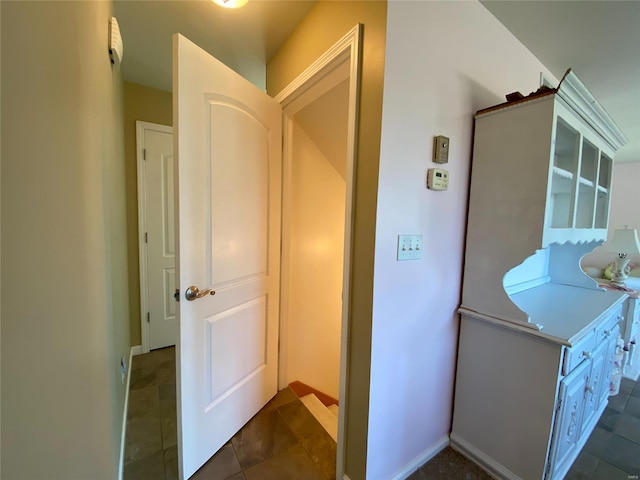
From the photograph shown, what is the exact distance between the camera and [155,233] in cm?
243

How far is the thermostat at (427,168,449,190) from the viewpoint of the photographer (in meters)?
1.22

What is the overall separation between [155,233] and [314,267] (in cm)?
155

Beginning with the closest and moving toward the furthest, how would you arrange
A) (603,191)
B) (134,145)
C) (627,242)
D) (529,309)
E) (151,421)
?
(529,309) → (151,421) → (603,191) → (134,145) → (627,242)

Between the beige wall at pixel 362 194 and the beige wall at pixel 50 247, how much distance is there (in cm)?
94

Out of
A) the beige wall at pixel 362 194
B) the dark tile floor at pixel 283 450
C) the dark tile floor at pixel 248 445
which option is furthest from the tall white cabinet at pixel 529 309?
the dark tile floor at pixel 248 445

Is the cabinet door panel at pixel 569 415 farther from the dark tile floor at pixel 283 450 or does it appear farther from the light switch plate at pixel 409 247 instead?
the light switch plate at pixel 409 247

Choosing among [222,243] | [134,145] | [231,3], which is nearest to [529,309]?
[222,243]

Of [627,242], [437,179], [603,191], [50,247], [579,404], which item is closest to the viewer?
[50,247]

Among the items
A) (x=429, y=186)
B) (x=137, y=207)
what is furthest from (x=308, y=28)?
(x=137, y=207)

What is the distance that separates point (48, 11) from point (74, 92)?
21 cm

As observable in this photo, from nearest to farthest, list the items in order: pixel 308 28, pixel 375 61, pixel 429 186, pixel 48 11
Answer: pixel 48 11
pixel 375 61
pixel 429 186
pixel 308 28

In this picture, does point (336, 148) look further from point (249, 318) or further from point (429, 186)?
point (249, 318)

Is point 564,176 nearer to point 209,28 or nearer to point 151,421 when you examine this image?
point 209,28

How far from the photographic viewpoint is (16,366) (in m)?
0.41
